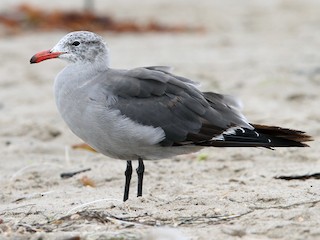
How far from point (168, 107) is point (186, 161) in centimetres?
156

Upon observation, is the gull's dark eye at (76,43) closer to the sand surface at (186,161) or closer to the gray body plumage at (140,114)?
the gray body plumage at (140,114)

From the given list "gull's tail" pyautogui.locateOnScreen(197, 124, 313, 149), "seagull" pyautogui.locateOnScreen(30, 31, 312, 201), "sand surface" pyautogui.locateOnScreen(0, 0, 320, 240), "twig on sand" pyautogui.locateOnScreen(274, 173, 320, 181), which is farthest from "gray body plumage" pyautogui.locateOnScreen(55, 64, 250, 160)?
"twig on sand" pyautogui.locateOnScreen(274, 173, 320, 181)

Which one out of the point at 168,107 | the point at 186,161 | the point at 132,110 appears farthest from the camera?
the point at 186,161

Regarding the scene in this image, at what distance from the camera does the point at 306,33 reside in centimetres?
1345

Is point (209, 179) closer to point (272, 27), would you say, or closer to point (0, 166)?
point (0, 166)

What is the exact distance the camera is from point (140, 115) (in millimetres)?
5551

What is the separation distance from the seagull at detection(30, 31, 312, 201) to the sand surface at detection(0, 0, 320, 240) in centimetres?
34

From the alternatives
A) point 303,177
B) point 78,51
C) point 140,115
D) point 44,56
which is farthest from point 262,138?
point 44,56

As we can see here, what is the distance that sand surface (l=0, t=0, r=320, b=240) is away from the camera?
15.1 feet

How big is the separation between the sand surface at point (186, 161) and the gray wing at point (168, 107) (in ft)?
1.39

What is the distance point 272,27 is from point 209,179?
853 cm

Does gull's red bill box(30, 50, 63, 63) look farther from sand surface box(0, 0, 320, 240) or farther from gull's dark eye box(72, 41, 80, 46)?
sand surface box(0, 0, 320, 240)

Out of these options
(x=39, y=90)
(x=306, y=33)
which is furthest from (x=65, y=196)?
(x=306, y=33)

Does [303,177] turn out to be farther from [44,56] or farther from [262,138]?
[44,56]
